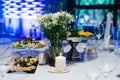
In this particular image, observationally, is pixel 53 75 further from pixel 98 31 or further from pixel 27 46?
pixel 98 31

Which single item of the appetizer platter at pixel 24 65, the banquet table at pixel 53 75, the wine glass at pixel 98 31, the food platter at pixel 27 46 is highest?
the wine glass at pixel 98 31

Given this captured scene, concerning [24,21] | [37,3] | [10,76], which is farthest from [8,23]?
[10,76]

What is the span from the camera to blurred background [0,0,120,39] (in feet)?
15.4

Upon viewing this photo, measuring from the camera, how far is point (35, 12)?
4.71 metres

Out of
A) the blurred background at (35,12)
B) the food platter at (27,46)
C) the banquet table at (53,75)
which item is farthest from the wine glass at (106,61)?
the blurred background at (35,12)

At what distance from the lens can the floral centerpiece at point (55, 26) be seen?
1810 millimetres

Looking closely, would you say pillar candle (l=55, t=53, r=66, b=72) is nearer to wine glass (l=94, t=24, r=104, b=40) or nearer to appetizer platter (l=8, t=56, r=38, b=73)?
appetizer platter (l=8, t=56, r=38, b=73)

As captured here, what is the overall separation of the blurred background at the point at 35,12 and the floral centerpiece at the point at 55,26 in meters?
2.82

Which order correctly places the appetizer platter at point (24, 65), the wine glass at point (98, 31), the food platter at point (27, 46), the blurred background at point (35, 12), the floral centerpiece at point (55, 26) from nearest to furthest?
the appetizer platter at point (24, 65) → the floral centerpiece at point (55, 26) → the food platter at point (27, 46) → the wine glass at point (98, 31) → the blurred background at point (35, 12)

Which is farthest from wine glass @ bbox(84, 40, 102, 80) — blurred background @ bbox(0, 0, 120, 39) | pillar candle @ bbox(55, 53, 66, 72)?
blurred background @ bbox(0, 0, 120, 39)

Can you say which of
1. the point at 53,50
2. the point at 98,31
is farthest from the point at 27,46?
the point at 98,31

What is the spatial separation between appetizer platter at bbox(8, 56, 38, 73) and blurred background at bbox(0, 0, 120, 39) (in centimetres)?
284

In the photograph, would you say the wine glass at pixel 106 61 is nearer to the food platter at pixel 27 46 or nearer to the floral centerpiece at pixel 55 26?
the floral centerpiece at pixel 55 26

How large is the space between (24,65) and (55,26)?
1.12ft
